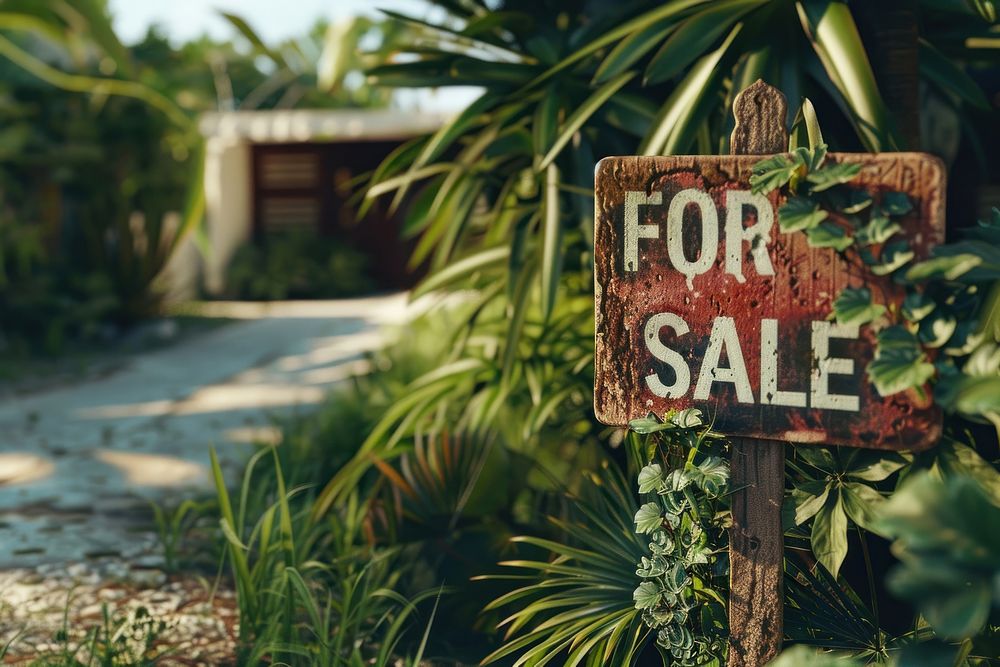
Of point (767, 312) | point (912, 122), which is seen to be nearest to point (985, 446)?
point (912, 122)

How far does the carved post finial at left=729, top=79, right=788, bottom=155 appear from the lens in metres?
1.51

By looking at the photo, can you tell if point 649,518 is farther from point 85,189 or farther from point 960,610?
point 85,189

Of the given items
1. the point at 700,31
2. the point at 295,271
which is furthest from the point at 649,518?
the point at 295,271

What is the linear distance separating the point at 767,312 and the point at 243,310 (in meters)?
10.3

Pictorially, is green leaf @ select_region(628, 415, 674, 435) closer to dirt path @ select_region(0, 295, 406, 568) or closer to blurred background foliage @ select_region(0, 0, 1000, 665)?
blurred background foliage @ select_region(0, 0, 1000, 665)

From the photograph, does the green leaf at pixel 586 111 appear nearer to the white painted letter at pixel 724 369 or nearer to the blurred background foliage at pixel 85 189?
the white painted letter at pixel 724 369

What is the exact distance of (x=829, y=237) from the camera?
1410mm

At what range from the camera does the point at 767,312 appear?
1497 millimetres

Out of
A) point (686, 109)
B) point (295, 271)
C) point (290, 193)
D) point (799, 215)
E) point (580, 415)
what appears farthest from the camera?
point (290, 193)

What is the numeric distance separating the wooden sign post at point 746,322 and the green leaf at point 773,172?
36mm

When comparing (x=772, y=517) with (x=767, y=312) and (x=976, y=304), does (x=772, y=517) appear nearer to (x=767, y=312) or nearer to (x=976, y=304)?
(x=767, y=312)

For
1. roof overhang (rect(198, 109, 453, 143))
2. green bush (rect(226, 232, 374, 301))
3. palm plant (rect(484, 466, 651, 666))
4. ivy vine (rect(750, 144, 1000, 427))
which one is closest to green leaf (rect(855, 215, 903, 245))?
ivy vine (rect(750, 144, 1000, 427))

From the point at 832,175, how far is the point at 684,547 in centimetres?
64

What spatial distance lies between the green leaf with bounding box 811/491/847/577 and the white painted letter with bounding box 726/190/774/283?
0.42 meters
